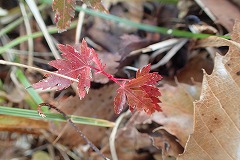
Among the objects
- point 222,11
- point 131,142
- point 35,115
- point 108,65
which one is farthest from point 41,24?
point 222,11

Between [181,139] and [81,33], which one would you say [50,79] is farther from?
[81,33]

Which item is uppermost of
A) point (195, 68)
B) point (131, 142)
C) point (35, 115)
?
point (195, 68)

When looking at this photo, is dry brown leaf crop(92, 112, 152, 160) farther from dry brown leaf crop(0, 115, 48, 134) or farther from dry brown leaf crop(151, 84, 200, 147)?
dry brown leaf crop(0, 115, 48, 134)

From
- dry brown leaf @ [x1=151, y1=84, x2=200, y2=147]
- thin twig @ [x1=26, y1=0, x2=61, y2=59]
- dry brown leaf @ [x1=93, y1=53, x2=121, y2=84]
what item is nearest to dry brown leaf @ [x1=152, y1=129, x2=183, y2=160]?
dry brown leaf @ [x1=151, y1=84, x2=200, y2=147]

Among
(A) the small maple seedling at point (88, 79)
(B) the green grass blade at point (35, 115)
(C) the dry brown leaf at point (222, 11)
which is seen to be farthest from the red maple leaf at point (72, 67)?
(C) the dry brown leaf at point (222, 11)

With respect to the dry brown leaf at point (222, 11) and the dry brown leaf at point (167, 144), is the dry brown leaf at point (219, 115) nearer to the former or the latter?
the dry brown leaf at point (167, 144)

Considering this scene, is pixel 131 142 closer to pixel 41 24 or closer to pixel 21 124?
pixel 21 124
